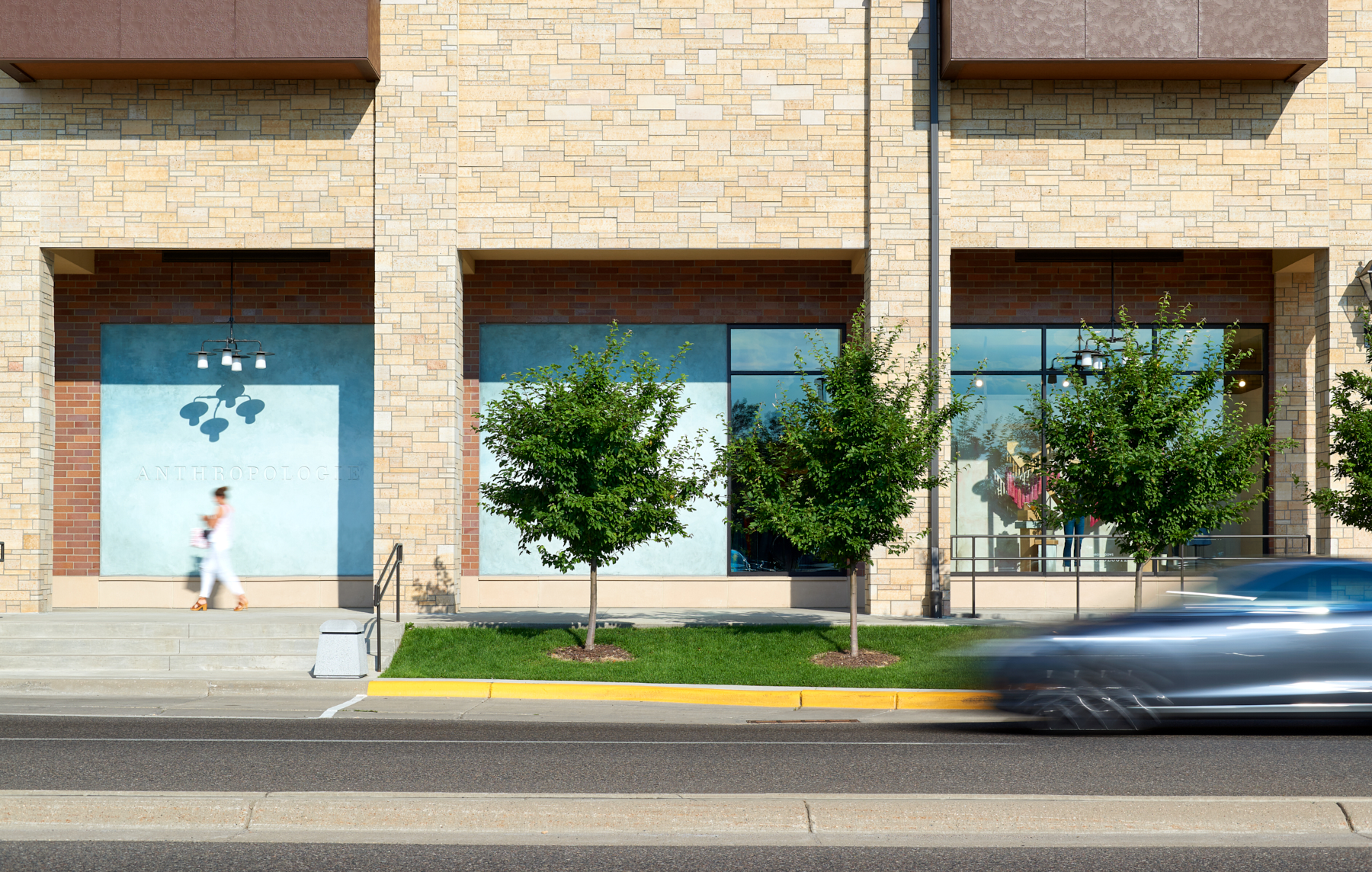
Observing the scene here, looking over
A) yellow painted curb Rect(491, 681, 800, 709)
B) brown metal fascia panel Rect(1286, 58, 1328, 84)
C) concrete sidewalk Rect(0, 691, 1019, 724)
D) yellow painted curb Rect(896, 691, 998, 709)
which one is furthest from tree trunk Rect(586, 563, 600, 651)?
brown metal fascia panel Rect(1286, 58, 1328, 84)

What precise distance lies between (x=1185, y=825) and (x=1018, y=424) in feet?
49.1

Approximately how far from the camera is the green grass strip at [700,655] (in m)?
14.2

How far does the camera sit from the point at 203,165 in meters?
18.1

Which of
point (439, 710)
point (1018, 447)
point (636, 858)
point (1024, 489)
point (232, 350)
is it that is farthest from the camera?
point (1018, 447)

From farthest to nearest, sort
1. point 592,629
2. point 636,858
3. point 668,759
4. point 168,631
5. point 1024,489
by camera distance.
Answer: point 1024,489
point 168,631
point 592,629
point 668,759
point 636,858

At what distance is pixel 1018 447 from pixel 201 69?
14.9m

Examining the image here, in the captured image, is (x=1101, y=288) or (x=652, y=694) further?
(x=1101, y=288)

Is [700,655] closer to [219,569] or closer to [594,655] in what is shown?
[594,655]

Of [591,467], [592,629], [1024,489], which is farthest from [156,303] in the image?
[1024,489]

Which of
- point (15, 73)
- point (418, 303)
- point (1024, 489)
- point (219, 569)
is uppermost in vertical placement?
point (15, 73)

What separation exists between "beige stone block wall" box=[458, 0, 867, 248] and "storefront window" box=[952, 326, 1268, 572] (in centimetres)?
383

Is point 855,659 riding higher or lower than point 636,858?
lower

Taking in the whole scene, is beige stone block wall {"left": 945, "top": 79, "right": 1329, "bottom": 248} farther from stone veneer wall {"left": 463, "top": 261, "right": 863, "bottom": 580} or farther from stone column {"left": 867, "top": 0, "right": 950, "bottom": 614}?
stone veneer wall {"left": 463, "top": 261, "right": 863, "bottom": 580}

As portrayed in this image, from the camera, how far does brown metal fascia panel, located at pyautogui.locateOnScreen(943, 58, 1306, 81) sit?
17516 millimetres
